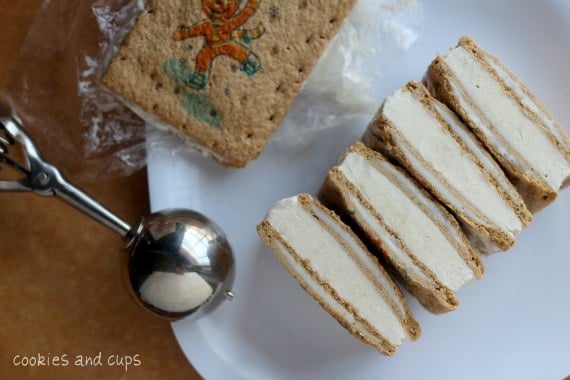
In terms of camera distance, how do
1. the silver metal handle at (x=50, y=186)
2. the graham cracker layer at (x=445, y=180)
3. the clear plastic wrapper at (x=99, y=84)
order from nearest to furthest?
the silver metal handle at (x=50, y=186)
the graham cracker layer at (x=445, y=180)
the clear plastic wrapper at (x=99, y=84)

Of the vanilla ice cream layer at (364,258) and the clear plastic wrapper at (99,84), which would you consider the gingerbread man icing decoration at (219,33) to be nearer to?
the clear plastic wrapper at (99,84)

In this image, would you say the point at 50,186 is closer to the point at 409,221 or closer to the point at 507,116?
the point at 409,221

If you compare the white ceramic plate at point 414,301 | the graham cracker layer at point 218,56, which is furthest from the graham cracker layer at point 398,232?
the graham cracker layer at point 218,56

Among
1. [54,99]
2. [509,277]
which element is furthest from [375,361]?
[54,99]

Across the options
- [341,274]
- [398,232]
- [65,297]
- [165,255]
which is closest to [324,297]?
[341,274]

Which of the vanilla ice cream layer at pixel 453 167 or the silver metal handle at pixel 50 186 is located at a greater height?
the vanilla ice cream layer at pixel 453 167

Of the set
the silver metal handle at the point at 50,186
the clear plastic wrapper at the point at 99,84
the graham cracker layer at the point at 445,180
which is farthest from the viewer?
the clear plastic wrapper at the point at 99,84
